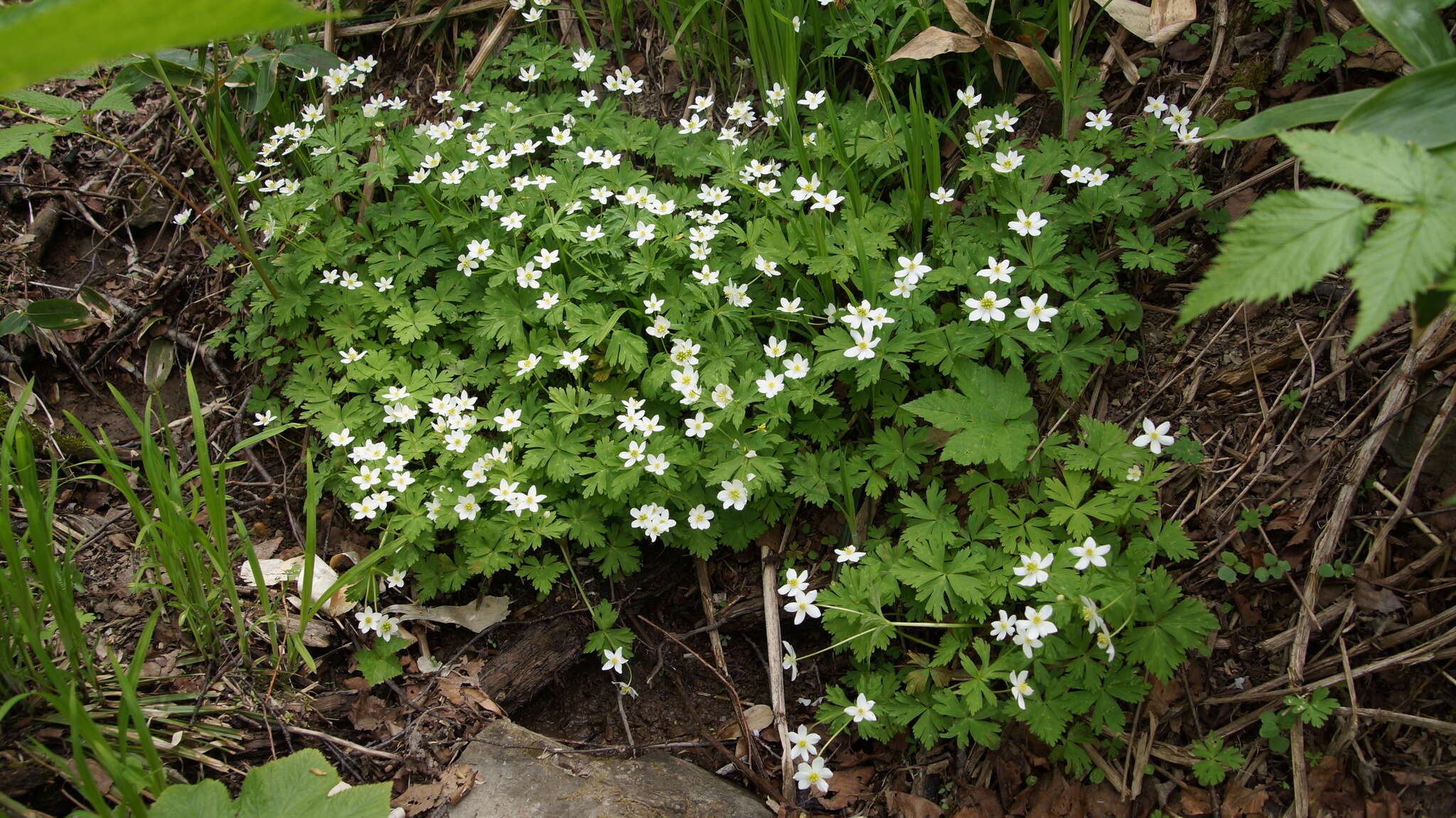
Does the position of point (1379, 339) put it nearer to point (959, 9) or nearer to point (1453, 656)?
point (1453, 656)

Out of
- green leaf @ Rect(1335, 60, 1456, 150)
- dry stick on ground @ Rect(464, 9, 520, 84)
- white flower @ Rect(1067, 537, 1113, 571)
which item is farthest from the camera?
dry stick on ground @ Rect(464, 9, 520, 84)

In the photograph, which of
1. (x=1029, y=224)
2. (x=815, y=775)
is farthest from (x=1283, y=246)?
(x=815, y=775)

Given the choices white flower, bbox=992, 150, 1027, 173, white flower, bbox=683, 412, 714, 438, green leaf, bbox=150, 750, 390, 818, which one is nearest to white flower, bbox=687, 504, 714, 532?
white flower, bbox=683, 412, 714, 438

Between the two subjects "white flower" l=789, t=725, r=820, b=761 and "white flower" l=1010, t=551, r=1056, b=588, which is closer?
"white flower" l=1010, t=551, r=1056, b=588

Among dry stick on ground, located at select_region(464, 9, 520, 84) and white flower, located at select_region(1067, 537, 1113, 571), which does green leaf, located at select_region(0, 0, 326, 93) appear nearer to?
white flower, located at select_region(1067, 537, 1113, 571)

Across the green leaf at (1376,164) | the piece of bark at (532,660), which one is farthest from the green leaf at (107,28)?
the piece of bark at (532,660)

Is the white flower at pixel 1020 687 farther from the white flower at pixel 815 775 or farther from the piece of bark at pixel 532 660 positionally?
the piece of bark at pixel 532 660
